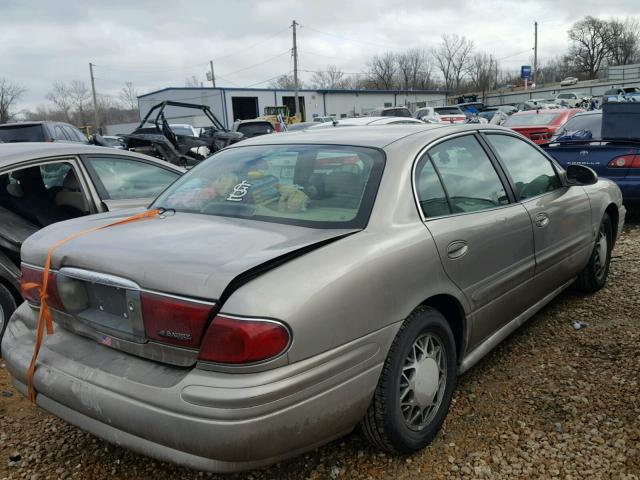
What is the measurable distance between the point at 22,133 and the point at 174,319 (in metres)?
10.4

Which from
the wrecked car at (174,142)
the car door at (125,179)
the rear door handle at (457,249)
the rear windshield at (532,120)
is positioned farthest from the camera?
the rear windshield at (532,120)

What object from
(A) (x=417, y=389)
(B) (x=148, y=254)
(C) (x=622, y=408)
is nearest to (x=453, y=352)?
(A) (x=417, y=389)

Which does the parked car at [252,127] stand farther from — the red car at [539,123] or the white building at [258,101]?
the white building at [258,101]

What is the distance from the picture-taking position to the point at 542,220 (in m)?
3.46

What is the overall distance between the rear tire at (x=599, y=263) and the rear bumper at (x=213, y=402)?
282 cm

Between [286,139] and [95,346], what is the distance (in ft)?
5.16

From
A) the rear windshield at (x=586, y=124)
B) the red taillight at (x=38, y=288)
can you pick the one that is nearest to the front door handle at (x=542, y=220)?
the red taillight at (x=38, y=288)

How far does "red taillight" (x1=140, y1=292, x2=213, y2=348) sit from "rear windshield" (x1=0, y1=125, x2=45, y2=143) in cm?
996

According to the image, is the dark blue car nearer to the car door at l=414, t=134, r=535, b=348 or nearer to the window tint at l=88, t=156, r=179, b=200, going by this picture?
the car door at l=414, t=134, r=535, b=348

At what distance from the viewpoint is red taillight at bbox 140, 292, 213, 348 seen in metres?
1.89

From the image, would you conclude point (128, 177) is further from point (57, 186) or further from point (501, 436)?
point (501, 436)

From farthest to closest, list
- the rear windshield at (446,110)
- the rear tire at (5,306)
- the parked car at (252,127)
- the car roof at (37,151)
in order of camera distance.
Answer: the rear windshield at (446,110)
the parked car at (252,127)
the car roof at (37,151)
the rear tire at (5,306)

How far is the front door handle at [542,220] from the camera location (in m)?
3.40

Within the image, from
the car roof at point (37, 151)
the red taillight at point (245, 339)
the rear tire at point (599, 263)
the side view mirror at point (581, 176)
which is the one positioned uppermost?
the car roof at point (37, 151)
